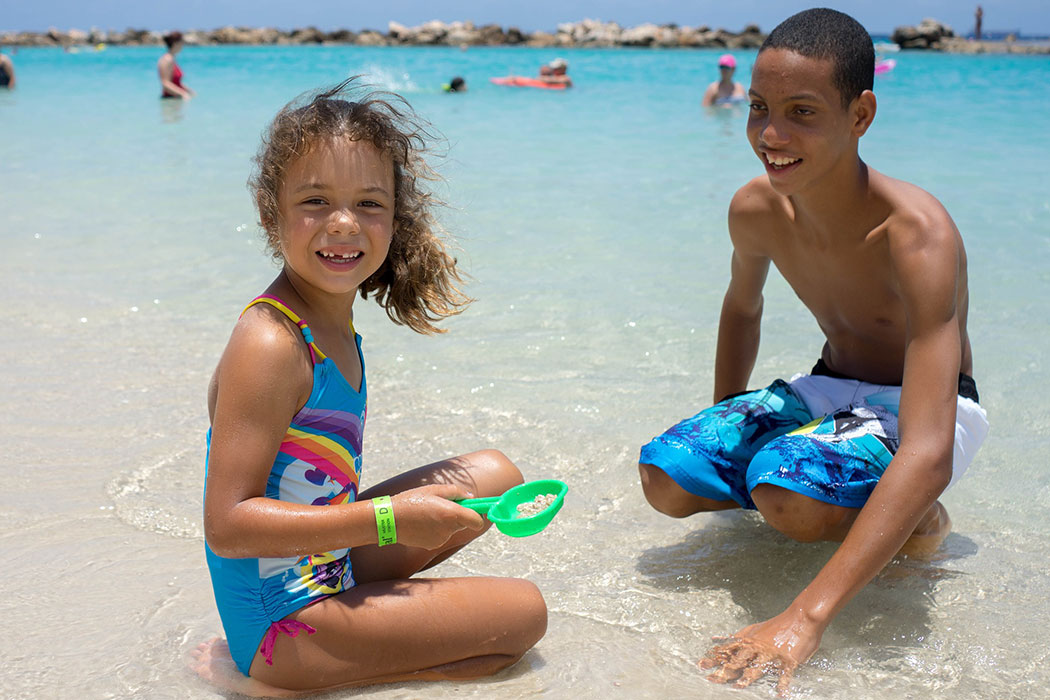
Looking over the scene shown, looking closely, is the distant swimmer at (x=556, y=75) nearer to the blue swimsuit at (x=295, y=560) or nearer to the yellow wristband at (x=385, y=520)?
the blue swimsuit at (x=295, y=560)

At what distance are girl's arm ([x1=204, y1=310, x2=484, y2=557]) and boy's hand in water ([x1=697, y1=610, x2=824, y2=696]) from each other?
0.64 meters

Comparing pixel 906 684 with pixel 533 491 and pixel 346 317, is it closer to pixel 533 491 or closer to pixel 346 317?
pixel 533 491

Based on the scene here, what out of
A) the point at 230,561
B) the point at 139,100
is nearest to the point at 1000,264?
the point at 230,561

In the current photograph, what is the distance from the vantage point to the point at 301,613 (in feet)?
6.35

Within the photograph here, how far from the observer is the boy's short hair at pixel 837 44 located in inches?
92.7

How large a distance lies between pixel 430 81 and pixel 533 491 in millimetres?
24140

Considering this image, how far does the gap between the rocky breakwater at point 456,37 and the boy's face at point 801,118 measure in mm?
53532

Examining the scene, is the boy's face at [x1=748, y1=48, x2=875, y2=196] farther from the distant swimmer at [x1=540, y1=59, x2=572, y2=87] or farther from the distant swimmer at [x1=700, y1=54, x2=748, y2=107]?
the distant swimmer at [x1=540, y1=59, x2=572, y2=87]

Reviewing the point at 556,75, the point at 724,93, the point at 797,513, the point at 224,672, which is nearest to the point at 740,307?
the point at 797,513

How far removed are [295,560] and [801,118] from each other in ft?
5.13

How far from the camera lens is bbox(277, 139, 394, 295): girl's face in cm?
197

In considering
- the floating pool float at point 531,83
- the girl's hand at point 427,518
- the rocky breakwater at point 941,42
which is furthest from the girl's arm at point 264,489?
the rocky breakwater at point 941,42

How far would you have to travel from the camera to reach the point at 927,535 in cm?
259

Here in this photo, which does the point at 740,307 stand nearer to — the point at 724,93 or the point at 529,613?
the point at 529,613
